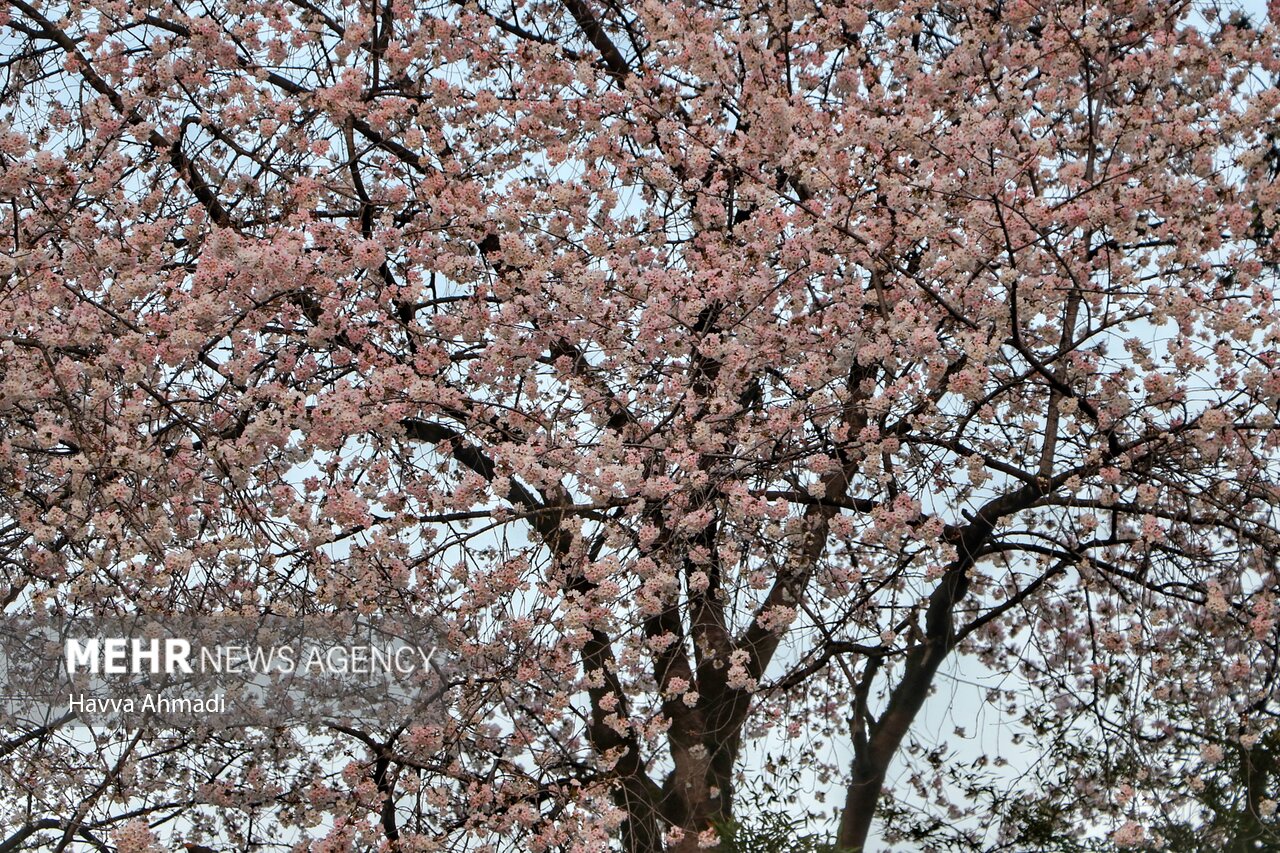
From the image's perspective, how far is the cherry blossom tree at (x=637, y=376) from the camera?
516 cm

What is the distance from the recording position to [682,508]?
17.2ft

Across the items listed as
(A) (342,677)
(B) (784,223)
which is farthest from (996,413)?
(A) (342,677)

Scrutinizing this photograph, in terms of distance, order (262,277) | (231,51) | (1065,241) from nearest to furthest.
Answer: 1. (262,277)
2. (1065,241)
3. (231,51)

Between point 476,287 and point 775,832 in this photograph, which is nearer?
point 775,832

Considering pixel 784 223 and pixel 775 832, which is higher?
pixel 784 223

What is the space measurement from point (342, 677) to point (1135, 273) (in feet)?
11.5

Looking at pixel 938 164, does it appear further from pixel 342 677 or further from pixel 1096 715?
pixel 342 677

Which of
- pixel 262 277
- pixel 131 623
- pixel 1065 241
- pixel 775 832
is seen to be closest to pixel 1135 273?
pixel 1065 241

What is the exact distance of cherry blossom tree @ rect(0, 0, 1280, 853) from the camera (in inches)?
203

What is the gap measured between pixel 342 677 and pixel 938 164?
3203 millimetres

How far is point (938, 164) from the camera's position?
597 centimetres

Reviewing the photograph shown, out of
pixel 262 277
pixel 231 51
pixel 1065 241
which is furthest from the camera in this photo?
pixel 231 51

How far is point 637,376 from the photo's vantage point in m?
5.82

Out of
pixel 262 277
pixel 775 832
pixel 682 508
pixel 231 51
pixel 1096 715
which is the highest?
pixel 231 51
